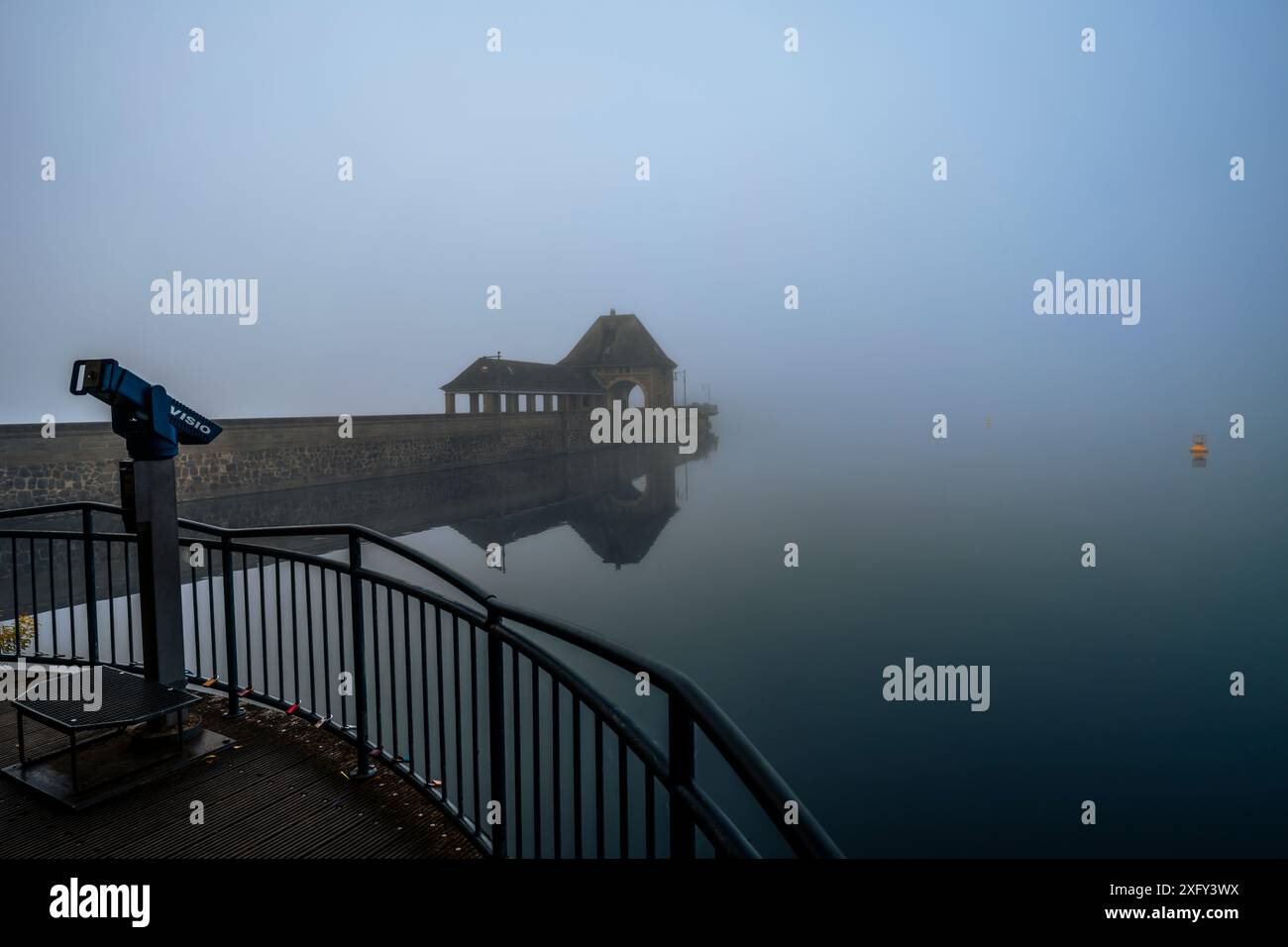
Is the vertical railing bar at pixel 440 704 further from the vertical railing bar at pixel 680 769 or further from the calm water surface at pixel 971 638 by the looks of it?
the calm water surface at pixel 971 638

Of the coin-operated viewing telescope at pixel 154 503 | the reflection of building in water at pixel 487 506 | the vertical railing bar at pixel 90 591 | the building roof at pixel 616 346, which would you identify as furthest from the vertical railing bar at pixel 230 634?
the building roof at pixel 616 346

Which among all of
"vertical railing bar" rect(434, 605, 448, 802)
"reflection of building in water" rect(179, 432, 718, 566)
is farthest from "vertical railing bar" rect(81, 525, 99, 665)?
"reflection of building in water" rect(179, 432, 718, 566)

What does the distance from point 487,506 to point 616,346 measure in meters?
34.9

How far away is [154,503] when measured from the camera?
4.05 meters

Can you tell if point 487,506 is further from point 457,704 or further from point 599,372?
point 599,372

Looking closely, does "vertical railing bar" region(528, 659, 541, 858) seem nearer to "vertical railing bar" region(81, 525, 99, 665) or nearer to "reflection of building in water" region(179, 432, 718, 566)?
"vertical railing bar" region(81, 525, 99, 665)

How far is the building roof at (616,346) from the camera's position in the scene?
195 ft

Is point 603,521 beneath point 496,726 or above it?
beneath

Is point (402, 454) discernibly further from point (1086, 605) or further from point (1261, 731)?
point (1261, 731)

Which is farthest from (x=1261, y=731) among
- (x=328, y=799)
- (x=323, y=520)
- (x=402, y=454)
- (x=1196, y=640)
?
(x=402, y=454)

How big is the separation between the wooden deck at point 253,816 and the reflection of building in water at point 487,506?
1520 cm

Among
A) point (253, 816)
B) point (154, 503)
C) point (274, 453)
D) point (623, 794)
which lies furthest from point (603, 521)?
point (623, 794)

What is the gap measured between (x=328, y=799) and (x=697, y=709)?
2605 mm

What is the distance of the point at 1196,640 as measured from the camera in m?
13.9
